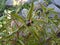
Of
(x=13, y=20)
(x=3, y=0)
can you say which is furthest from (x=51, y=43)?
(x=3, y=0)

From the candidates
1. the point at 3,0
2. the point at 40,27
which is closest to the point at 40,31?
the point at 40,27

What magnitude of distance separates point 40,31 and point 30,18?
0.07 metres

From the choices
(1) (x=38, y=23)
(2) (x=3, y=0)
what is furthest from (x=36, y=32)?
(2) (x=3, y=0)

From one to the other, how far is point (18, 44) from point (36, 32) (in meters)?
0.07

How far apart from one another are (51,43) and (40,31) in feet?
0.17

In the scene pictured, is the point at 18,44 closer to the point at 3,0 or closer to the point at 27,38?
the point at 27,38

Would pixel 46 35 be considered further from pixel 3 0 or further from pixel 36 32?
pixel 3 0

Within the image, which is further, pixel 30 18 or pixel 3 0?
pixel 3 0

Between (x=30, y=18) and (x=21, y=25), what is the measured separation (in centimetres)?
3

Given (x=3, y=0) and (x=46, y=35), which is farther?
(x=3, y=0)

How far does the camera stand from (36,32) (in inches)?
22.8

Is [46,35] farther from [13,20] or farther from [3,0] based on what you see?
[3,0]

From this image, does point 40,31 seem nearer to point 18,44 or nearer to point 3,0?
point 18,44

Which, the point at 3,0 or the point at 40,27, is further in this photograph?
the point at 3,0
